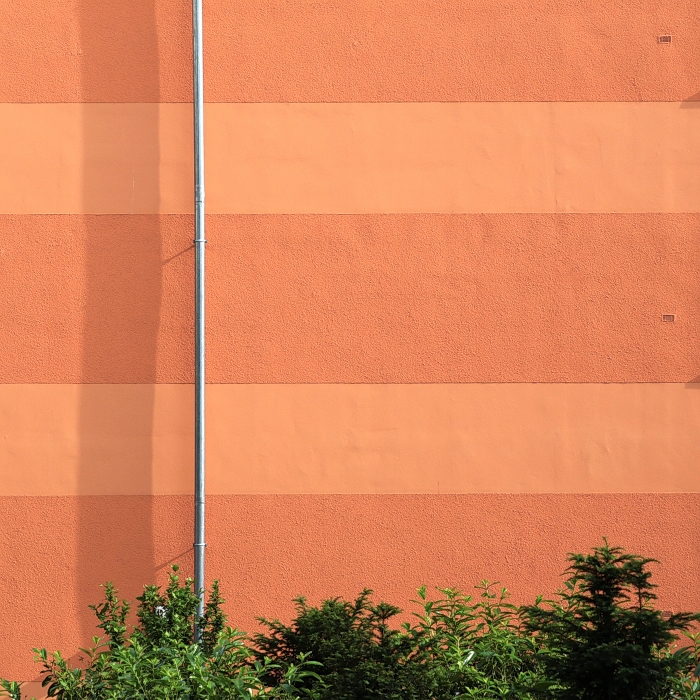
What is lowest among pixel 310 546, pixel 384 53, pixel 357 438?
pixel 310 546

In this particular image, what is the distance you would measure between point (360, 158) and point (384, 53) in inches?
34.1

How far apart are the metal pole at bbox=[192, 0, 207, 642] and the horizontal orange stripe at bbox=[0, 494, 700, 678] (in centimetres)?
12

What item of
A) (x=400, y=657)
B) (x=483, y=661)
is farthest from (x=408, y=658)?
(x=483, y=661)

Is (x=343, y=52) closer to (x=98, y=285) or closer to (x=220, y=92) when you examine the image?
(x=220, y=92)

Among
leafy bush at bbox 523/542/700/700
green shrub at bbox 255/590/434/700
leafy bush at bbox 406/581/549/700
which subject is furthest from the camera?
leafy bush at bbox 406/581/549/700

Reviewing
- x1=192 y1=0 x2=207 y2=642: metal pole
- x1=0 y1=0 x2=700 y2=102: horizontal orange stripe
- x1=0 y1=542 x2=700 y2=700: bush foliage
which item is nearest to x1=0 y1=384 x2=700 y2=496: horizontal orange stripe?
x1=192 y1=0 x2=207 y2=642: metal pole

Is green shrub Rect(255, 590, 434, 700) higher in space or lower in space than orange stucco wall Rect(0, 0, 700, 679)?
lower

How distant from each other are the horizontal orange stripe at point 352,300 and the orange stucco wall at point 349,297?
19mm

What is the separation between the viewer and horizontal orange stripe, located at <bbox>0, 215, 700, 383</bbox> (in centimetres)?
686

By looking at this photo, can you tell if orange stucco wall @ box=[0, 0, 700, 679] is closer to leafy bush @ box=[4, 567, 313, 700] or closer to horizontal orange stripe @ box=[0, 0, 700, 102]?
horizontal orange stripe @ box=[0, 0, 700, 102]

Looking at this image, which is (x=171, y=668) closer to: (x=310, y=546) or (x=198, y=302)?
(x=310, y=546)

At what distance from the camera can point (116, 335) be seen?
22.5ft

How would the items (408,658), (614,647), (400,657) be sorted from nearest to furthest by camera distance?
(614,647) → (400,657) → (408,658)

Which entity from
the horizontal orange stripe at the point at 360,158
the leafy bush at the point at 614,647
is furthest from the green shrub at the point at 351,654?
the horizontal orange stripe at the point at 360,158
